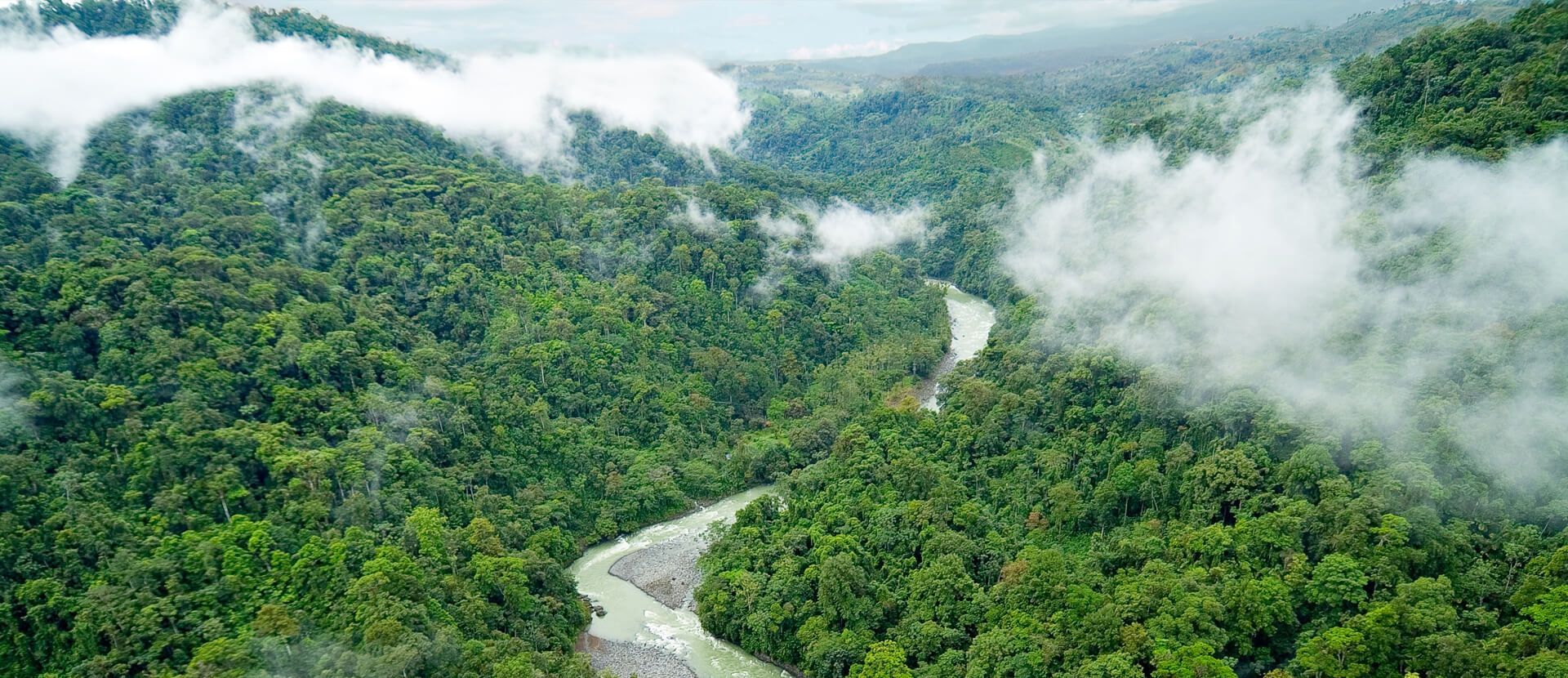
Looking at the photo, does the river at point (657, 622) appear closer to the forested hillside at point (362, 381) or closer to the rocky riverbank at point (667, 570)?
the rocky riverbank at point (667, 570)

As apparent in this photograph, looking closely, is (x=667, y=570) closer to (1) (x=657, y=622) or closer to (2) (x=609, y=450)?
(1) (x=657, y=622)

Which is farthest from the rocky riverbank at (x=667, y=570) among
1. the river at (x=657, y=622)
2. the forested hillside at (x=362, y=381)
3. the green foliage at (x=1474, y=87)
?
the green foliage at (x=1474, y=87)

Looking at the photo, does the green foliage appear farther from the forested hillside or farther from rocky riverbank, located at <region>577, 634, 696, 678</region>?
rocky riverbank, located at <region>577, 634, 696, 678</region>

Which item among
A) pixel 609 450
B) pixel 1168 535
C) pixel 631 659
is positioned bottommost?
pixel 631 659

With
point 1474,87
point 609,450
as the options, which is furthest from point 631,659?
point 1474,87

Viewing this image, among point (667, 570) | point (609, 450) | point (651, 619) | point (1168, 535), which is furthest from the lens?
point (609, 450)

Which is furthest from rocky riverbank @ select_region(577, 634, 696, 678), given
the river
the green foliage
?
the green foliage

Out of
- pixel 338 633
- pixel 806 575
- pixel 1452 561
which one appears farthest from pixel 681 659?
pixel 1452 561
